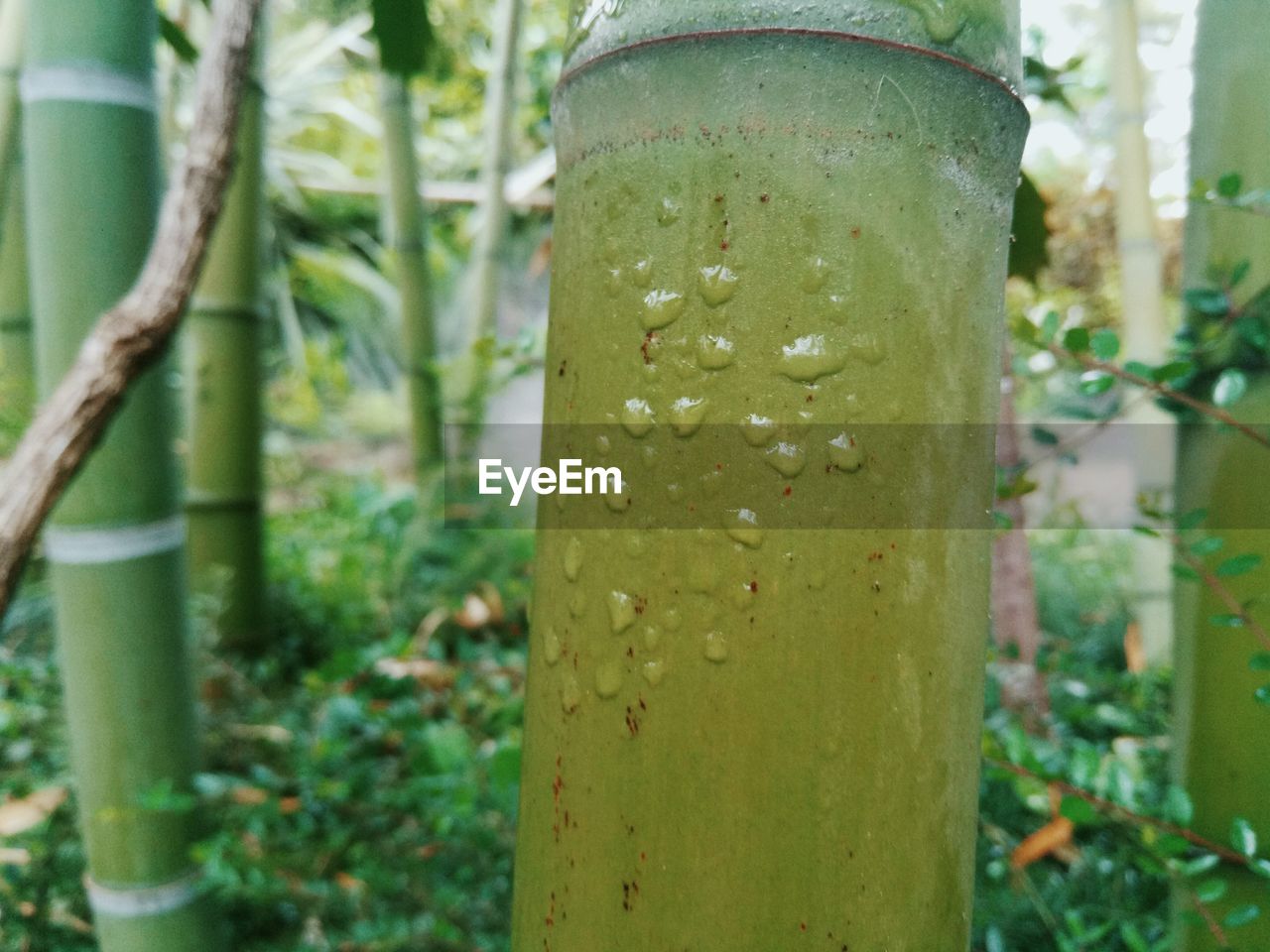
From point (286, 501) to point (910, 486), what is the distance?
3608mm

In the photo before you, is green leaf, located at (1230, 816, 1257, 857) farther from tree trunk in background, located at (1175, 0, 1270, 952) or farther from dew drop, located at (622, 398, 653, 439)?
dew drop, located at (622, 398, 653, 439)

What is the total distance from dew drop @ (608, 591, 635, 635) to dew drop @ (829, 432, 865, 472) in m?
0.09

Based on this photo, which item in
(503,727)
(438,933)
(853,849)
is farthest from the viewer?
(503,727)

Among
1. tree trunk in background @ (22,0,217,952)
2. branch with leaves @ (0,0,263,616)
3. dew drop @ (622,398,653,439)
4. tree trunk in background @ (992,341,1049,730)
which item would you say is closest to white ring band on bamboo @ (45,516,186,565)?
tree trunk in background @ (22,0,217,952)

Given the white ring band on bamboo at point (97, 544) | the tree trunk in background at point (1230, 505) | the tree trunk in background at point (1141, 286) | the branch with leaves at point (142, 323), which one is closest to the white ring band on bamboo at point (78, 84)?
the branch with leaves at point (142, 323)

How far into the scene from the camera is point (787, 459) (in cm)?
33

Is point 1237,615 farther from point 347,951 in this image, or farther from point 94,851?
point 94,851

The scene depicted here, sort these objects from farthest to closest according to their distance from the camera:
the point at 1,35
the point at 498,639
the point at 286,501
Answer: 1. the point at 286,501
2. the point at 498,639
3. the point at 1,35

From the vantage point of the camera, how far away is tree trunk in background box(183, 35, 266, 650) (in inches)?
64.5

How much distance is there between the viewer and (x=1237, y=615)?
0.56 meters

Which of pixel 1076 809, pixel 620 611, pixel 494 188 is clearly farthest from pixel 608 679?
pixel 494 188

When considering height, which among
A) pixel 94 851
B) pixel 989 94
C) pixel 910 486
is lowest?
pixel 94 851

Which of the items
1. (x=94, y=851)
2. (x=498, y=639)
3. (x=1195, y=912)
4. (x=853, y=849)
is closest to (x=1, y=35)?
(x=94, y=851)

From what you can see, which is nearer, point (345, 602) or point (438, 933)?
point (438, 933)
